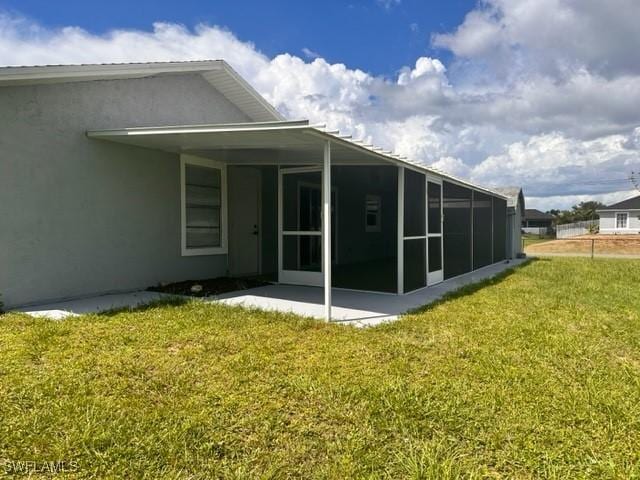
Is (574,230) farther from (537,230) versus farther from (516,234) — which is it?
(516,234)

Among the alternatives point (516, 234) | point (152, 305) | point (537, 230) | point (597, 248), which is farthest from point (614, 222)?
point (152, 305)

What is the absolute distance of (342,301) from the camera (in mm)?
7383

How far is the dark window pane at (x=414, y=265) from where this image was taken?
27.6ft

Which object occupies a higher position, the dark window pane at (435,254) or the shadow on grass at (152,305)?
the dark window pane at (435,254)

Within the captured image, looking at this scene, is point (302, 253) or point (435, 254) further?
point (435, 254)

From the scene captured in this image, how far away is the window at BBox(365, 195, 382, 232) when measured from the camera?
14.9m

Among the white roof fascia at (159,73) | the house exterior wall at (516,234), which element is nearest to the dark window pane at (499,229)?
the house exterior wall at (516,234)

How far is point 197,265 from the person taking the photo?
8.90 meters

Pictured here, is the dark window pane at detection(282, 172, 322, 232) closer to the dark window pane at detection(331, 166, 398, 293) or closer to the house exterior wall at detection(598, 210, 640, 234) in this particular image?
the dark window pane at detection(331, 166, 398, 293)

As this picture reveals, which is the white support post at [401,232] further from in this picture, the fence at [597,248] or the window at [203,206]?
the fence at [597,248]

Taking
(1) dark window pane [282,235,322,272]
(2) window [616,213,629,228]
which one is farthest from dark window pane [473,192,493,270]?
(2) window [616,213,629,228]

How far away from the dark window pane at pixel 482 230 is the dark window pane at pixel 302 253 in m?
6.10

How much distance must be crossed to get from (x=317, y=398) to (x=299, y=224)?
5.78m

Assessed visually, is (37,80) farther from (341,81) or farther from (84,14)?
(341,81)
